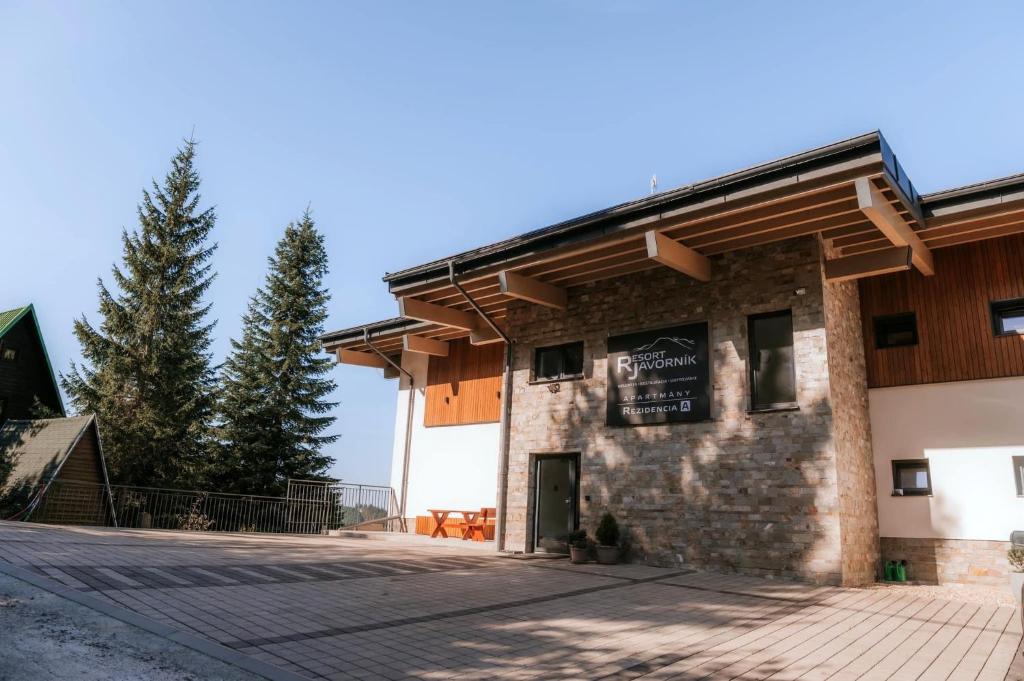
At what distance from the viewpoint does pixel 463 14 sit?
35.7ft

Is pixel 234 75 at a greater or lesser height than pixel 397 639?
greater

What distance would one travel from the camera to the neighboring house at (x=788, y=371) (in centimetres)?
934

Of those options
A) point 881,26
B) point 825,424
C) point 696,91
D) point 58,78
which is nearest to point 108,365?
point 58,78

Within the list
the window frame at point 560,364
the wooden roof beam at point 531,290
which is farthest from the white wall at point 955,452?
the wooden roof beam at point 531,290

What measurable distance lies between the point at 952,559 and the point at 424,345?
1226 centimetres

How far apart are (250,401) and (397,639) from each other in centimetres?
1833

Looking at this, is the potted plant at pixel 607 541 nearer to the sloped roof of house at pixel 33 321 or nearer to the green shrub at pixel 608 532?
the green shrub at pixel 608 532

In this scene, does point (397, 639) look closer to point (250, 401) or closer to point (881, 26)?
point (881, 26)

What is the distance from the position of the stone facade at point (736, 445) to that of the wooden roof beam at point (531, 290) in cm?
55

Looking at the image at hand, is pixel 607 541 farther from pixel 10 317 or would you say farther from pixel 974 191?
pixel 10 317

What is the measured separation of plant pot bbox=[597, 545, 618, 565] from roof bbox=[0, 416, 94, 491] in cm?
1327

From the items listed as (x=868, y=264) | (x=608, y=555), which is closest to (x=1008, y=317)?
(x=868, y=264)

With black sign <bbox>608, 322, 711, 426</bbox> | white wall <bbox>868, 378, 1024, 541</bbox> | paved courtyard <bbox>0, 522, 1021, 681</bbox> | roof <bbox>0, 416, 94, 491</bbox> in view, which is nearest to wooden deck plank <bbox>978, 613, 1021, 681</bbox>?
paved courtyard <bbox>0, 522, 1021, 681</bbox>

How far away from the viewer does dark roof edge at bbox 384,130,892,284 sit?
8156 millimetres
